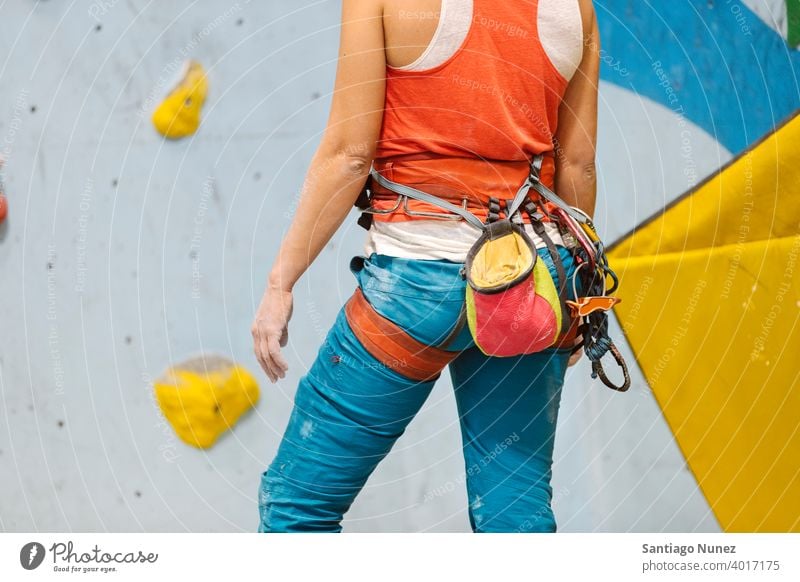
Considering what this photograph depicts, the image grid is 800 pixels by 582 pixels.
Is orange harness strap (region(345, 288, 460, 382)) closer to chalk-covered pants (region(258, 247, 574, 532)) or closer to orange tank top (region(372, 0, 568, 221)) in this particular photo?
chalk-covered pants (region(258, 247, 574, 532))

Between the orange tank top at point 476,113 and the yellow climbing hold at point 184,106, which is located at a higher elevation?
the yellow climbing hold at point 184,106

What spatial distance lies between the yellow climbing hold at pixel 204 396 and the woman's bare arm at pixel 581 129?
75 cm

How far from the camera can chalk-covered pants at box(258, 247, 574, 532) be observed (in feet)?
4.81

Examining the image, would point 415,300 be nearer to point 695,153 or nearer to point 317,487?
point 317,487

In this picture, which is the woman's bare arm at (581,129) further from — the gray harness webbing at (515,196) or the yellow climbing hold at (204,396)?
the yellow climbing hold at (204,396)

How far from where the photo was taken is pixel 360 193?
1519 mm

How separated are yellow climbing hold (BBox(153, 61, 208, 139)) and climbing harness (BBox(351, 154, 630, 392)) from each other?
23.2 inches

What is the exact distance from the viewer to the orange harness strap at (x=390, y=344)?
58.2 inches

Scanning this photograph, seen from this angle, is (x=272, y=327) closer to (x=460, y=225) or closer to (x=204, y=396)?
(x=460, y=225)

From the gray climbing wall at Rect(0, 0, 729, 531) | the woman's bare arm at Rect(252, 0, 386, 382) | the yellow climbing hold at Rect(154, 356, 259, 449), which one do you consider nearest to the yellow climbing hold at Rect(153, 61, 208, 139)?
the gray climbing wall at Rect(0, 0, 729, 531)

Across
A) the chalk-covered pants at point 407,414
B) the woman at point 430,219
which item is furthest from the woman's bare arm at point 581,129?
the chalk-covered pants at point 407,414

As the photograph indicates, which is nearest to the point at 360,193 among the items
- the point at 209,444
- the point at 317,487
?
the point at 317,487
